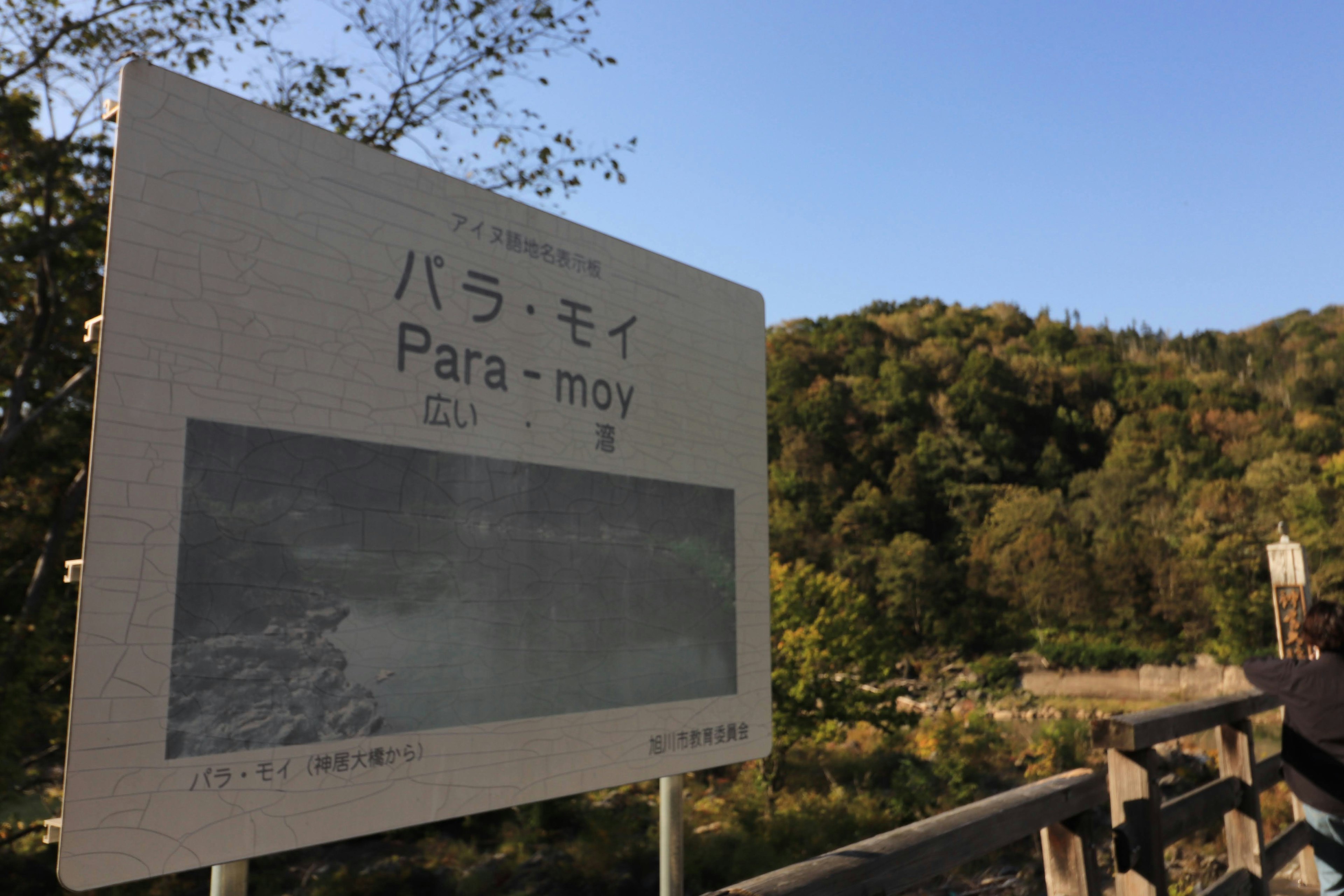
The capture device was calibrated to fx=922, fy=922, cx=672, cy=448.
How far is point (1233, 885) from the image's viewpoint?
3.34 metres

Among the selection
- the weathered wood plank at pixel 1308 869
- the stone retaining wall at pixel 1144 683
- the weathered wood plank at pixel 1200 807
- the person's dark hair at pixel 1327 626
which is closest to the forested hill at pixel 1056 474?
the stone retaining wall at pixel 1144 683

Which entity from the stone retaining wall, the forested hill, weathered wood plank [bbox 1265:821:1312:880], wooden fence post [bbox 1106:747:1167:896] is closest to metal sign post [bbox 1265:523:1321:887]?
weathered wood plank [bbox 1265:821:1312:880]

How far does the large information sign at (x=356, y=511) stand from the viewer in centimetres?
161

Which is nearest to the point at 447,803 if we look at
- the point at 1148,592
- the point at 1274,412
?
the point at 1148,592

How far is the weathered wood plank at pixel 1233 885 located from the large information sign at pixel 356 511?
1924mm

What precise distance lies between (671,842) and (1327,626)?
88.3 inches

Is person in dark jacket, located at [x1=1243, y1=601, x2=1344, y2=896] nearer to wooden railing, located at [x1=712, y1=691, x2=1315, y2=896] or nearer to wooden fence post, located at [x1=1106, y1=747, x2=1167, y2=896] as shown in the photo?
wooden railing, located at [x1=712, y1=691, x2=1315, y2=896]

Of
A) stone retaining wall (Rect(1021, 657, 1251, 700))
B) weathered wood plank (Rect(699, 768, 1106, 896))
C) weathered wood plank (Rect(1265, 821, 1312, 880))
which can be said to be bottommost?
stone retaining wall (Rect(1021, 657, 1251, 700))

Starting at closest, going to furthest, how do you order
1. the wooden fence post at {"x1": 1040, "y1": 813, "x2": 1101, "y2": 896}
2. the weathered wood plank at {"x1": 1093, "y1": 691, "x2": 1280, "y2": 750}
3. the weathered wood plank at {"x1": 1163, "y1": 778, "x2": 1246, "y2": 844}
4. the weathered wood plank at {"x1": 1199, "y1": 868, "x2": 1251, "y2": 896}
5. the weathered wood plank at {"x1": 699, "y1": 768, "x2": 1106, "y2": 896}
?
1. the weathered wood plank at {"x1": 699, "y1": 768, "x2": 1106, "y2": 896}
2. the wooden fence post at {"x1": 1040, "y1": 813, "x2": 1101, "y2": 896}
3. the weathered wood plank at {"x1": 1093, "y1": 691, "x2": 1280, "y2": 750}
4. the weathered wood plank at {"x1": 1163, "y1": 778, "x2": 1246, "y2": 844}
5. the weathered wood plank at {"x1": 1199, "y1": 868, "x2": 1251, "y2": 896}

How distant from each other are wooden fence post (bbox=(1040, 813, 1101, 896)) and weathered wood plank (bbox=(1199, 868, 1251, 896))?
3.00 feet

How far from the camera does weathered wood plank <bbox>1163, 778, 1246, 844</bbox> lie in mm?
2953

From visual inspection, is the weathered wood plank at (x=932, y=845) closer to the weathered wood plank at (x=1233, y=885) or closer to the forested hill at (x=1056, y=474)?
the weathered wood plank at (x=1233, y=885)

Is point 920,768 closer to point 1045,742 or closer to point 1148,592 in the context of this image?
point 1045,742

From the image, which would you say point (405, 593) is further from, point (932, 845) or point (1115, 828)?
point (1115, 828)
